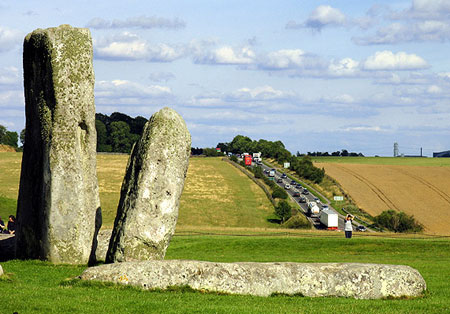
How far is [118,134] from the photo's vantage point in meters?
161

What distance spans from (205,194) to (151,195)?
240 ft

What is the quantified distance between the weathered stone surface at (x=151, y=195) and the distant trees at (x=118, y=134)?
443ft

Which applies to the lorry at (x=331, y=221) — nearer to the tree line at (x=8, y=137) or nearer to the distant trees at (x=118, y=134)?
the distant trees at (x=118, y=134)

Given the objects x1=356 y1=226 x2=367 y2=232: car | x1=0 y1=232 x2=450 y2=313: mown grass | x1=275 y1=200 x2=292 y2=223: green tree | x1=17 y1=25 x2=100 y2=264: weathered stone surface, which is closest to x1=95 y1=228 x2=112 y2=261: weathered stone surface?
x1=17 y1=25 x2=100 y2=264: weathered stone surface

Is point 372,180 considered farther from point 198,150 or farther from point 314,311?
point 314,311

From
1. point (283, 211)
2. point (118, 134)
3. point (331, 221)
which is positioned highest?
point (118, 134)

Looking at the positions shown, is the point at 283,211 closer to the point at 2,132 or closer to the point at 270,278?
the point at 270,278

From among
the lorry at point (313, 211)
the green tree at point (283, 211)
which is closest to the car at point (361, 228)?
the green tree at point (283, 211)

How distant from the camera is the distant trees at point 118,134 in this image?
157512 millimetres

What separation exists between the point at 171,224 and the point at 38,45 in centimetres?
865

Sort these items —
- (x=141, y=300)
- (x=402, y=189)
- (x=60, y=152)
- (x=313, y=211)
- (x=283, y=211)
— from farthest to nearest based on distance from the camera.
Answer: (x=402, y=189)
(x=313, y=211)
(x=283, y=211)
(x=60, y=152)
(x=141, y=300)

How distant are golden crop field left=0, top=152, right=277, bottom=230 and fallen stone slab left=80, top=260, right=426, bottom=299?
46.0 meters

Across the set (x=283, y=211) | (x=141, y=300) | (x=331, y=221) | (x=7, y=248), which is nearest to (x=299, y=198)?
(x=283, y=211)

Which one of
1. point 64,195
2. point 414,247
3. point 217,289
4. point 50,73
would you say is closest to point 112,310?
point 217,289
